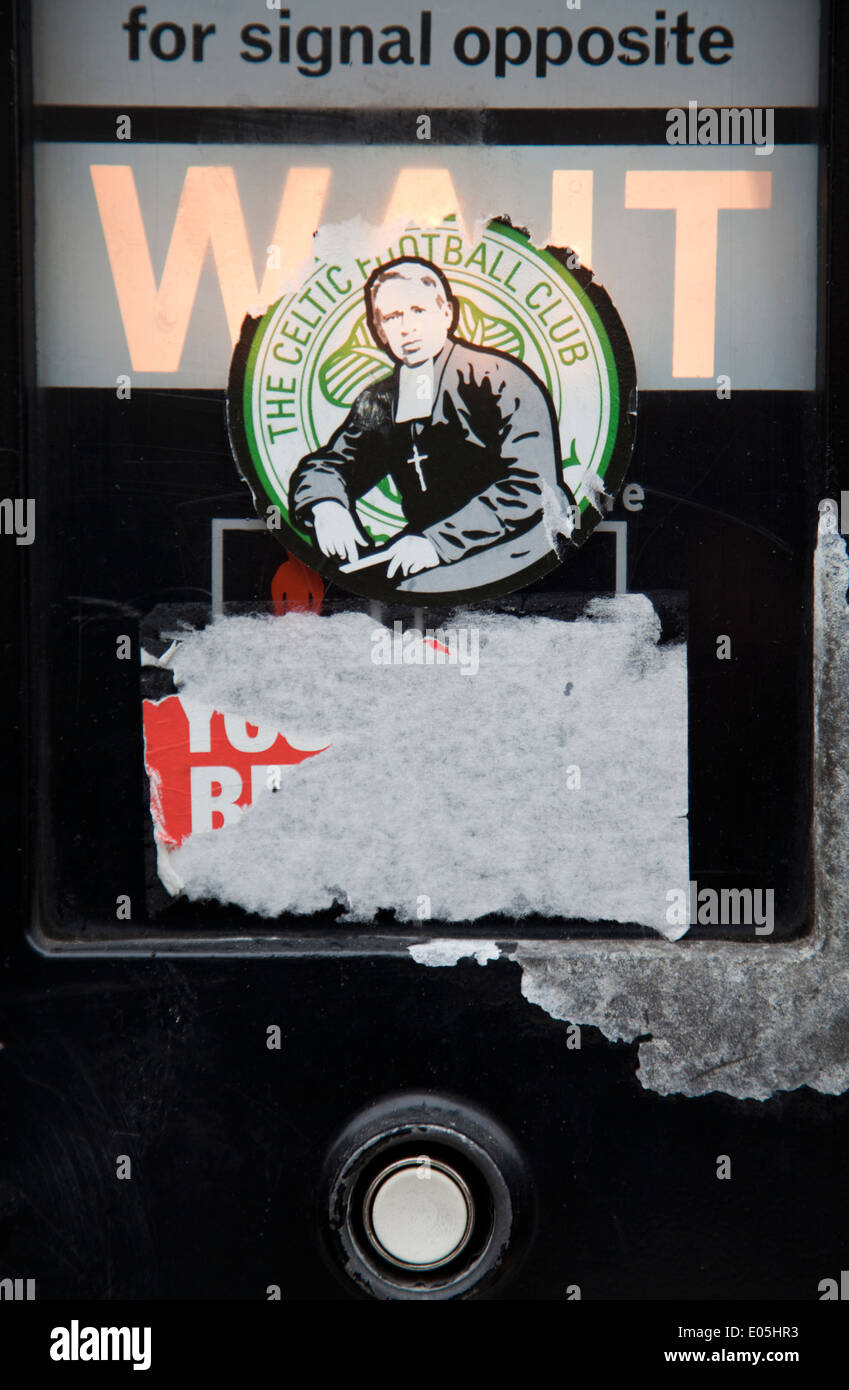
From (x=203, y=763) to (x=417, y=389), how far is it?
613 mm

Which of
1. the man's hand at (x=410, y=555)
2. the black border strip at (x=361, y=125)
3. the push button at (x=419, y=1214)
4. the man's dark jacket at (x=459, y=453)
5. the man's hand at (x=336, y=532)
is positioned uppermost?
the black border strip at (x=361, y=125)

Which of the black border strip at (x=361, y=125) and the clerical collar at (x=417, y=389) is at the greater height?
the black border strip at (x=361, y=125)

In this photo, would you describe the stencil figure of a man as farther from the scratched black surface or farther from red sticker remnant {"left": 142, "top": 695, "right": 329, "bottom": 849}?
red sticker remnant {"left": 142, "top": 695, "right": 329, "bottom": 849}

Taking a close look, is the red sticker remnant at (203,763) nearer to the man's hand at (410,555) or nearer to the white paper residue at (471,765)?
the white paper residue at (471,765)

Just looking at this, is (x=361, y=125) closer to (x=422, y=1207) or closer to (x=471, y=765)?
(x=471, y=765)

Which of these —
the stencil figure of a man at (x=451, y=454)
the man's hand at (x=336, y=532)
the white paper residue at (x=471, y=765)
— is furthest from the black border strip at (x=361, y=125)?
the white paper residue at (x=471, y=765)

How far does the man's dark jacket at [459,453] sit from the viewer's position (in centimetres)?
154

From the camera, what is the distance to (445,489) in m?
1.54

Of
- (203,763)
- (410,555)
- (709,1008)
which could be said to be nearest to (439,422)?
(410,555)

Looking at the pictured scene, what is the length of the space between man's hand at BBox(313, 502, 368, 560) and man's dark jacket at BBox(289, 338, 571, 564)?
0.04 ft

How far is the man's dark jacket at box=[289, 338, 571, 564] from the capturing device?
1.54 m

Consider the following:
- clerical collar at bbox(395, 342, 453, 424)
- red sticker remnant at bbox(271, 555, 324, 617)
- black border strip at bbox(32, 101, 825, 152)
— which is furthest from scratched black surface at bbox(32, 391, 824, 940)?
black border strip at bbox(32, 101, 825, 152)

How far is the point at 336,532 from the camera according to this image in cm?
154

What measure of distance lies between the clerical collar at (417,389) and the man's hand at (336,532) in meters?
0.15
